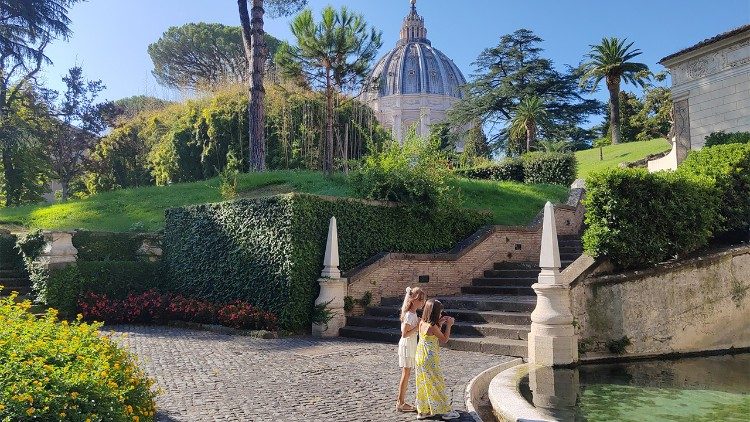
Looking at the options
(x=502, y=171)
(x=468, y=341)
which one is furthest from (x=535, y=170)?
(x=468, y=341)

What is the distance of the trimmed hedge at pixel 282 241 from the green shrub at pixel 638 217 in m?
4.15

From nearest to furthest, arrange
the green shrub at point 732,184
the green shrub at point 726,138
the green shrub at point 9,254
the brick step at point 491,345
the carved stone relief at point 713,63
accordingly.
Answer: the brick step at point 491,345 → the green shrub at point 732,184 → the green shrub at point 9,254 → the green shrub at point 726,138 → the carved stone relief at point 713,63

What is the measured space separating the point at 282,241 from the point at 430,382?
19.8 feet

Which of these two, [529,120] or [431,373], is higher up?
[529,120]

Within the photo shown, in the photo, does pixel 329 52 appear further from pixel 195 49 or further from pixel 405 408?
pixel 195 49

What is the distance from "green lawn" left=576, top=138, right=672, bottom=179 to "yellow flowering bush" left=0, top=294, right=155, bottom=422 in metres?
33.2

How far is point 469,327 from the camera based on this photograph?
9648 millimetres

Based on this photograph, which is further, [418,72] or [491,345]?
[418,72]

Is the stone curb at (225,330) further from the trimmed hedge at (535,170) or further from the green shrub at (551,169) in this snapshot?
the green shrub at (551,169)

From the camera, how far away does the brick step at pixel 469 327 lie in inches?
356

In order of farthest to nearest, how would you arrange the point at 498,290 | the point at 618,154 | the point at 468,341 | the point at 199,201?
the point at 618,154 → the point at 199,201 → the point at 498,290 → the point at 468,341

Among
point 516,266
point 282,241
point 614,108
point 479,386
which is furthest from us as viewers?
point 614,108

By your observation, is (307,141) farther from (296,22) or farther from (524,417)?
(524,417)

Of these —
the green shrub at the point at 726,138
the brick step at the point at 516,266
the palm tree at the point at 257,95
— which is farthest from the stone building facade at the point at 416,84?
the brick step at the point at 516,266
